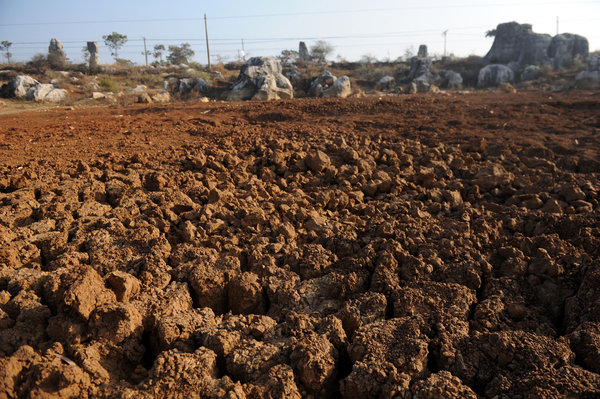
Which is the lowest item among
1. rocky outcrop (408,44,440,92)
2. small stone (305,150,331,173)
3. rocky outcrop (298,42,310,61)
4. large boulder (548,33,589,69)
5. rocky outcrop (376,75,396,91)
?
small stone (305,150,331,173)

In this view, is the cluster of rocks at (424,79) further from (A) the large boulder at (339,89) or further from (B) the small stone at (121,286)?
(B) the small stone at (121,286)

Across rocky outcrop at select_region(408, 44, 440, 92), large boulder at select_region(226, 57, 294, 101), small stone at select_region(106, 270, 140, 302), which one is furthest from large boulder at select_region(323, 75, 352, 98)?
small stone at select_region(106, 270, 140, 302)

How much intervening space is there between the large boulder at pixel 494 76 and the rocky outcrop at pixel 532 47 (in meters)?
5.30

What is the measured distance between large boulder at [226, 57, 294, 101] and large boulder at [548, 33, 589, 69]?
1938 cm

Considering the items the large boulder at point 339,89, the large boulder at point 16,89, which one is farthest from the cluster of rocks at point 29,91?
the large boulder at point 339,89

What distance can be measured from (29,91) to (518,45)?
29872mm

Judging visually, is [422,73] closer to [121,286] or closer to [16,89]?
[16,89]

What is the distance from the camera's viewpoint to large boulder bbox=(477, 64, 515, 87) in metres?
22.8

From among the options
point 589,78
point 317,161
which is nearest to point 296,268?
point 317,161

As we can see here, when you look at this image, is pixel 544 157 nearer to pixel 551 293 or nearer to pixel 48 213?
pixel 551 293

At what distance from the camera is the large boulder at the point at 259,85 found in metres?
17.7

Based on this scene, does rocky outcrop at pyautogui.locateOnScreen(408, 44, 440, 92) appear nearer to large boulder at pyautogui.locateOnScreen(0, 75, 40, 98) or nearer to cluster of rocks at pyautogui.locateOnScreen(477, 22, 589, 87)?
cluster of rocks at pyautogui.locateOnScreen(477, 22, 589, 87)

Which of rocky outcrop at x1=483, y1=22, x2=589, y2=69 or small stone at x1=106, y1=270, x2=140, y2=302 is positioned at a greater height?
rocky outcrop at x1=483, y1=22, x2=589, y2=69

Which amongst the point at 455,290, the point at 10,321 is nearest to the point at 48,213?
the point at 10,321
